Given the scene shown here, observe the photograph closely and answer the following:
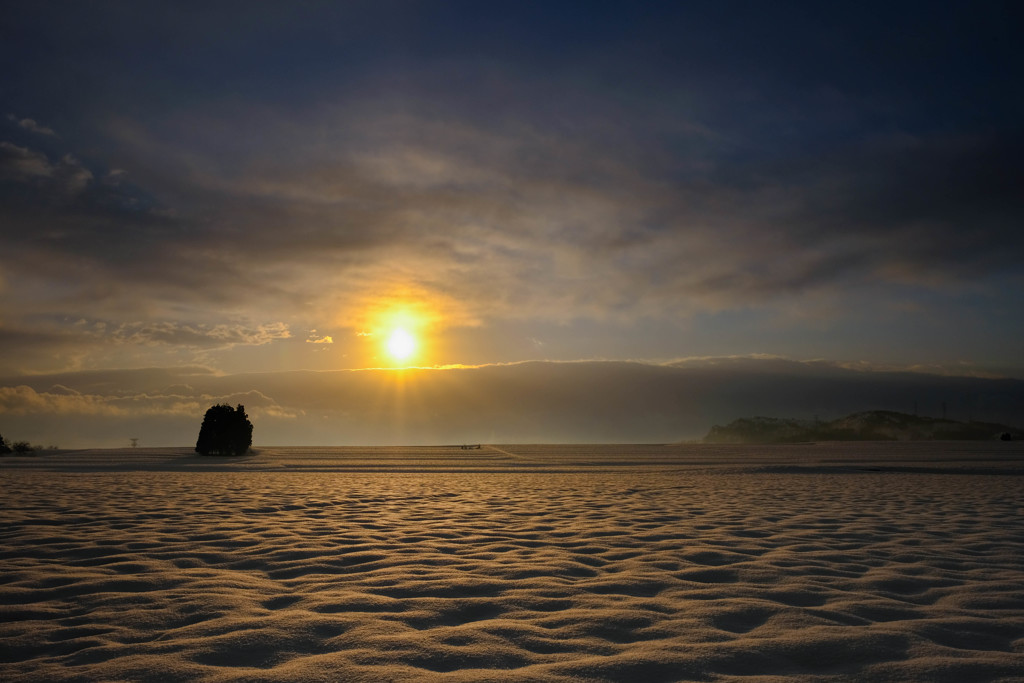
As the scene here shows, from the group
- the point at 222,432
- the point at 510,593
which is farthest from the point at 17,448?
the point at 510,593

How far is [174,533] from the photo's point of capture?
22.3 ft

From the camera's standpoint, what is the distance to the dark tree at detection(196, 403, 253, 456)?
104 ft

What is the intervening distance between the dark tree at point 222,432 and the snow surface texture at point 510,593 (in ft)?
79.0

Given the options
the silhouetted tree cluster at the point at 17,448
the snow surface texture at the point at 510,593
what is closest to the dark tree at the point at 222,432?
the silhouetted tree cluster at the point at 17,448

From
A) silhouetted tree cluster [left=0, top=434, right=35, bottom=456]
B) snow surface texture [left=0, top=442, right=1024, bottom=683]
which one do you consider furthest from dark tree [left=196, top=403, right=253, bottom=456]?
snow surface texture [left=0, top=442, right=1024, bottom=683]

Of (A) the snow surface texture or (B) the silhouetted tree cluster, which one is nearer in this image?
(A) the snow surface texture

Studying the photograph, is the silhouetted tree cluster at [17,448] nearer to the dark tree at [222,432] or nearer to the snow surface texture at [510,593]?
the dark tree at [222,432]

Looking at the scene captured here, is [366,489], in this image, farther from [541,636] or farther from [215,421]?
[215,421]

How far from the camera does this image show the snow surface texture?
3.04 m

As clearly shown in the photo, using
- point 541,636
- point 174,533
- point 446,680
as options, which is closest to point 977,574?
point 541,636

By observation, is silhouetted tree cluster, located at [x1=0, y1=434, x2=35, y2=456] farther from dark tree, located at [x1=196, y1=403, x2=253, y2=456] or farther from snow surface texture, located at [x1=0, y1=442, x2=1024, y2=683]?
snow surface texture, located at [x1=0, y1=442, x2=1024, y2=683]

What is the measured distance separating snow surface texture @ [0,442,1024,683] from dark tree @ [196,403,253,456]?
79.0 ft

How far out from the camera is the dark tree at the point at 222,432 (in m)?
31.7

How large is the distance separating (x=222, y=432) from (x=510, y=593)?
31.1 m
